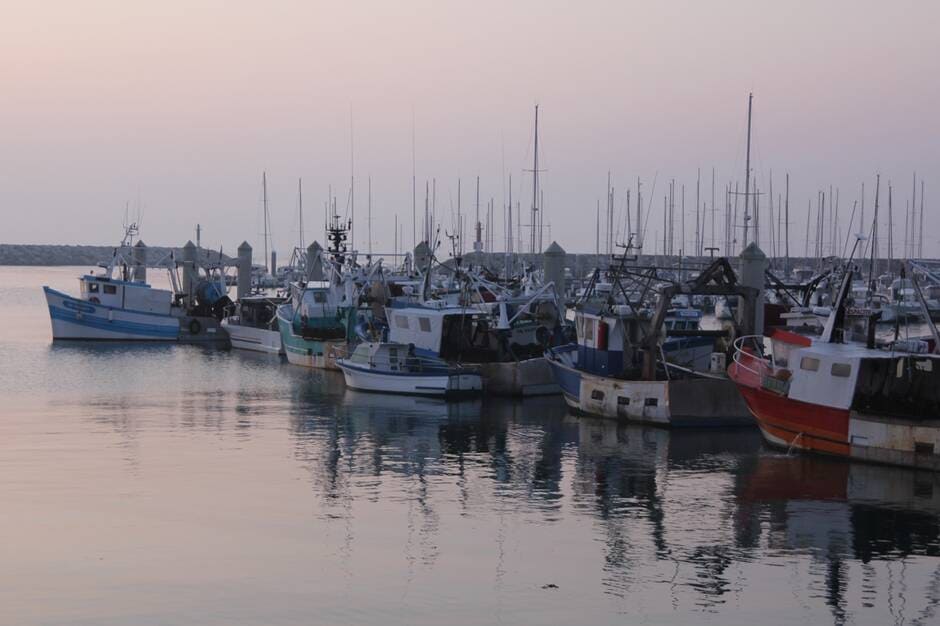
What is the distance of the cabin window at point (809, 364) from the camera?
30172mm

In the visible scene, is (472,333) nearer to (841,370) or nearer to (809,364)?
(809,364)

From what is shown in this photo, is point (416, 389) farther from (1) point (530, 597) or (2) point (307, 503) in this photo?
(1) point (530, 597)

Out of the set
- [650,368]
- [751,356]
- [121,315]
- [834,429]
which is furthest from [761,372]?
[121,315]

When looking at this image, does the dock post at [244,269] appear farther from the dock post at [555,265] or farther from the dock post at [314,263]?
the dock post at [555,265]

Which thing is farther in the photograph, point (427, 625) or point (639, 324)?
point (639, 324)

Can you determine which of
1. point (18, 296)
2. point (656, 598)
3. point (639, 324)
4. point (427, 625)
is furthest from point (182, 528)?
point (18, 296)

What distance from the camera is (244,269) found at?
77.1m

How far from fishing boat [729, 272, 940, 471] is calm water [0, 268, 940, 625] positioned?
59 centimetres

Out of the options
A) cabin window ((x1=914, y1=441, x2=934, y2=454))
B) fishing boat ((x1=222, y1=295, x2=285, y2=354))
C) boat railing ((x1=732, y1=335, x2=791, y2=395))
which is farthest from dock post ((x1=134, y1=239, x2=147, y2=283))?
cabin window ((x1=914, y1=441, x2=934, y2=454))

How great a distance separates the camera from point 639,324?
38250 mm

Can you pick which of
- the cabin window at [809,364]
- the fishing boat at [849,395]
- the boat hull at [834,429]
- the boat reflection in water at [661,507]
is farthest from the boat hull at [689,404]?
the cabin window at [809,364]

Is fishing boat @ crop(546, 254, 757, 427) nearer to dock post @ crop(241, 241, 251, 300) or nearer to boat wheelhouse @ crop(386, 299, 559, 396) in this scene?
boat wheelhouse @ crop(386, 299, 559, 396)

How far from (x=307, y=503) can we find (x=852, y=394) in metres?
11.6

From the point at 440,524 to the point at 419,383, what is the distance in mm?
18573
